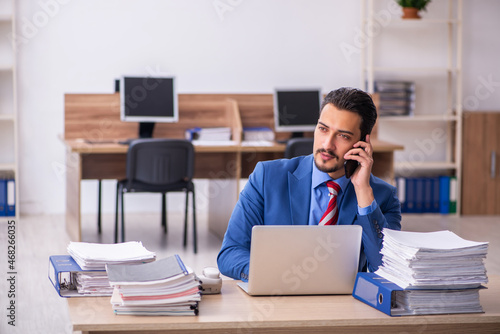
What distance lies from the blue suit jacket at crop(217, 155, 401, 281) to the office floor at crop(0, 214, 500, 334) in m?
1.42

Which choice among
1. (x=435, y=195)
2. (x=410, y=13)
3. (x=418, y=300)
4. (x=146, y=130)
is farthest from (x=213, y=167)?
(x=418, y=300)

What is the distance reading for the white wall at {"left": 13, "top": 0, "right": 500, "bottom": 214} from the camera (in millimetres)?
6223

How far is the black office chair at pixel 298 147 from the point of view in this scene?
16.5 feet

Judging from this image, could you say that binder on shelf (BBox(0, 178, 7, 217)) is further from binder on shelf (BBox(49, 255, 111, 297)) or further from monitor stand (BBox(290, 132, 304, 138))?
binder on shelf (BBox(49, 255, 111, 297))

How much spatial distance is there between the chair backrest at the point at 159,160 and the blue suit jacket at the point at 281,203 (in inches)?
104

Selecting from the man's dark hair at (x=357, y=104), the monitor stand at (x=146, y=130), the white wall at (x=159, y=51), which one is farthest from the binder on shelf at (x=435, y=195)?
the man's dark hair at (x=357, y=104)

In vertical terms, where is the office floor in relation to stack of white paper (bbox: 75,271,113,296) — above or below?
below

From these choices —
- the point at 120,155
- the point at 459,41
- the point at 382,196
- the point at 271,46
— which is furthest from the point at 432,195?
the point at 382,196

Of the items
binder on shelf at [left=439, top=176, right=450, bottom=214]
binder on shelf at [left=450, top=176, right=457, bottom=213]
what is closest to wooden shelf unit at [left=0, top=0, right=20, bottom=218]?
binder on shelf at [left=439, top=176, right=450, bottom=214]

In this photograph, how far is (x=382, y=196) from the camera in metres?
2.17

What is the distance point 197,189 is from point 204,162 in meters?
1.11

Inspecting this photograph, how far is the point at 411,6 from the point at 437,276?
524 centimetres

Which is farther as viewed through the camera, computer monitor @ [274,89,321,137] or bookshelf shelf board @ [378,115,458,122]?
bookshelf shelf board @ [378,115,458,122]

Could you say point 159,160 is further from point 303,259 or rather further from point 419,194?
point 303,259
